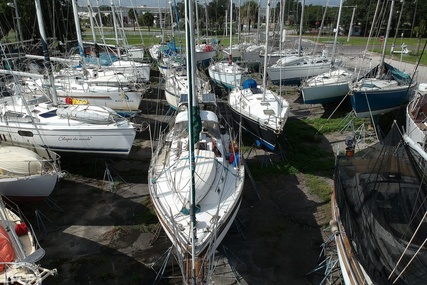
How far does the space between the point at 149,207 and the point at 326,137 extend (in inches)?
342

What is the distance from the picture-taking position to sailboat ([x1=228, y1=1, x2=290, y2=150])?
11.2 m

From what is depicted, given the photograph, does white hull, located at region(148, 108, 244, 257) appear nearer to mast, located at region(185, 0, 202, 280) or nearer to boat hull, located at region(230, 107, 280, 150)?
mast, located at region(185, 0, 202, 280)

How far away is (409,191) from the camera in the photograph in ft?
19.9

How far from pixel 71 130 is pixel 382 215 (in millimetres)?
9117

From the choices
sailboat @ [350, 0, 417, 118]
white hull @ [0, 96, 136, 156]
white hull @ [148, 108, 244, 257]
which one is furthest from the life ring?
white hull @ [148, 108, 244, 257]

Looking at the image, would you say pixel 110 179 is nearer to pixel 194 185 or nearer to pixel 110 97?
pixel 110 97

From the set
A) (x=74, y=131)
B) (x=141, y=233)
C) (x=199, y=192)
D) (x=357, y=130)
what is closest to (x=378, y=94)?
(x=357, y=130)

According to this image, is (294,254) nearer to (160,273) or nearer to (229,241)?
(229,241)

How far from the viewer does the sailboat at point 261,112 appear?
11.2 meters

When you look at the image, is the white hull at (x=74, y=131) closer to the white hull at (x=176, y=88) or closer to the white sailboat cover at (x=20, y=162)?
the white sailboat cover at (x=20, y=162)

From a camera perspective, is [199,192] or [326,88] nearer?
[199,192]

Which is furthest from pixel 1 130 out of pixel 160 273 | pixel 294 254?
pixel 294 254

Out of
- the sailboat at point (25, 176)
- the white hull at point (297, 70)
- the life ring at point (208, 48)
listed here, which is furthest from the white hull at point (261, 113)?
the life ring at point (208, 48)

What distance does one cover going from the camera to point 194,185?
533cm
